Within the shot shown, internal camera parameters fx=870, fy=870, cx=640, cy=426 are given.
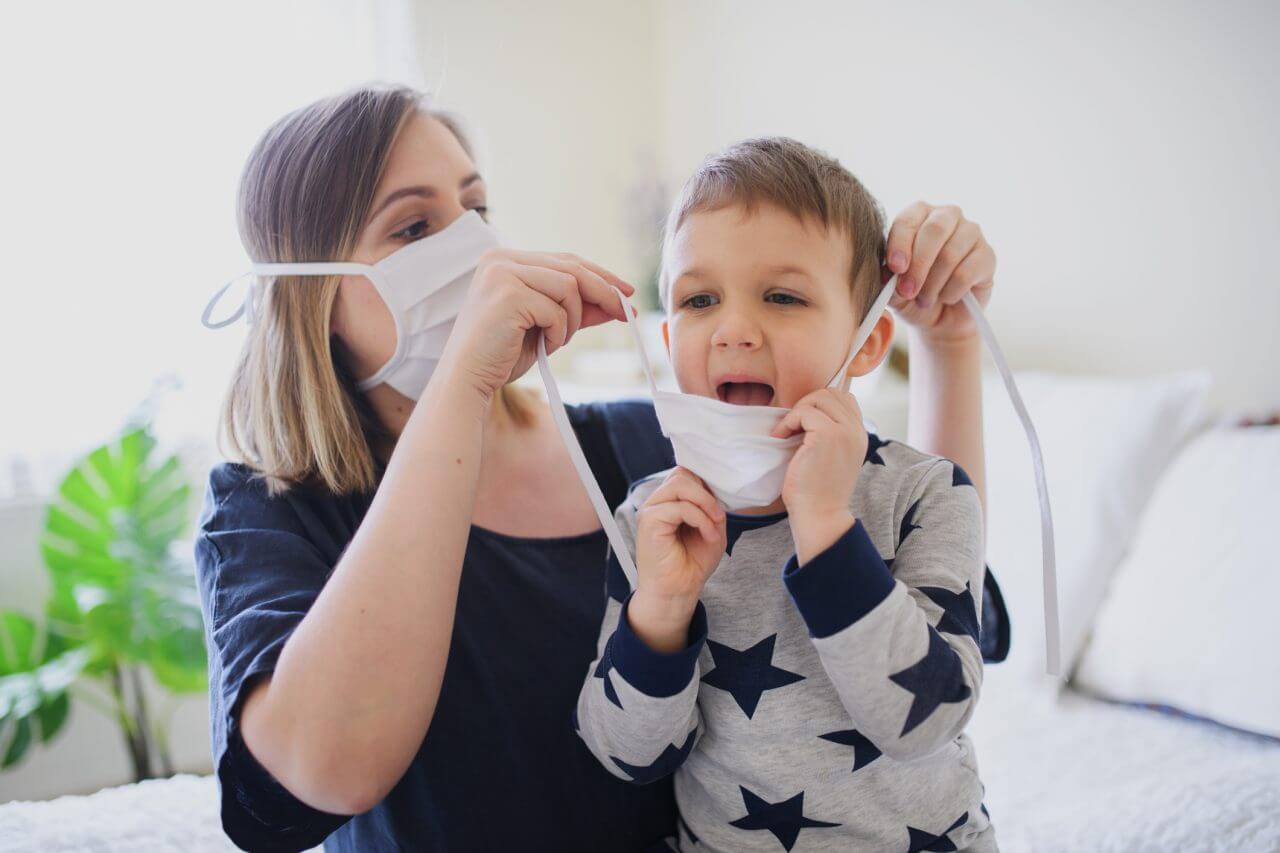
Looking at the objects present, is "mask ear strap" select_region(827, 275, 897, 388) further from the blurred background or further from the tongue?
the blurred background

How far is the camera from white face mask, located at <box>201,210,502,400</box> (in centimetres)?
101

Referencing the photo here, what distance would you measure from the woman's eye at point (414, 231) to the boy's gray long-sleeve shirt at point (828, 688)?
1.69ft

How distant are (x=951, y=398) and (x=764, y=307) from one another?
0.34 meters

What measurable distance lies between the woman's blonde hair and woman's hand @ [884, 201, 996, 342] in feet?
1.97

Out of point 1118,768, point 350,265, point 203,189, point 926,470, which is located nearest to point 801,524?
point 926,470

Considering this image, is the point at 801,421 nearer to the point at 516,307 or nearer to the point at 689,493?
the point at 689,493

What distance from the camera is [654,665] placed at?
0.76 m

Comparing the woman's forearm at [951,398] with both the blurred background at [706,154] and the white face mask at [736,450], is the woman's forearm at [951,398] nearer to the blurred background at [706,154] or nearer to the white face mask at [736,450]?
the white face mask at [736,450]

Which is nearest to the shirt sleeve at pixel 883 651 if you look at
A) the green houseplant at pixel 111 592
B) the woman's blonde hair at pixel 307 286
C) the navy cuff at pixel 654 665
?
the navy cuff at pixel 654 665

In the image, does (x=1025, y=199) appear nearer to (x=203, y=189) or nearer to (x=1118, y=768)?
(x=1118, y=768)

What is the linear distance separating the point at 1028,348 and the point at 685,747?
1577mm

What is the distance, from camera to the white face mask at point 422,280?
1013 mm

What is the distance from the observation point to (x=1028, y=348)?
2.05 metres

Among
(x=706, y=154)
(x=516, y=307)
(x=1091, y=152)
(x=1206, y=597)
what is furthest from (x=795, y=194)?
(x=706, y=154)
